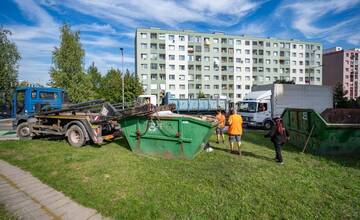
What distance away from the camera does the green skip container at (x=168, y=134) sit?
6742 millimetres

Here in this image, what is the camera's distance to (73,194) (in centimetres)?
430

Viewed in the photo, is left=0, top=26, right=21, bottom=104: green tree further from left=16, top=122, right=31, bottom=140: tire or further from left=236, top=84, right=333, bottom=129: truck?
left=236, top=84, right=333, bottom=129: truck

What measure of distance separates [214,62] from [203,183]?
184 feet

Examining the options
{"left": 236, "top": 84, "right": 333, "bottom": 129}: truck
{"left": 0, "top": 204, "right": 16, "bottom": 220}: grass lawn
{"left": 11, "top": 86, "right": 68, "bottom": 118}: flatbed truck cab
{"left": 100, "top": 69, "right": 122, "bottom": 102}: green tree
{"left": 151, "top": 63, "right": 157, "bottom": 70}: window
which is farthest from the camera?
{"left": 151, "top": 63, "right": 157, "bottom": 70}: window

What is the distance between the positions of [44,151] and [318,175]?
28.5 feet

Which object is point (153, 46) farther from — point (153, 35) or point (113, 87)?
point (113, 87)

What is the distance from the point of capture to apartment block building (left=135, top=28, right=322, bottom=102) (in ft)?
176

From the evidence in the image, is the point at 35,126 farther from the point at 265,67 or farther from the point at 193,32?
the point at 265,67

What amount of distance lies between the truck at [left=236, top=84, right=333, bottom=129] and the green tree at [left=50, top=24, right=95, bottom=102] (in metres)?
19.2

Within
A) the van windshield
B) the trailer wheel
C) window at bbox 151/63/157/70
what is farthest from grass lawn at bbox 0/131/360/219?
window at bbox 151/63/157/70

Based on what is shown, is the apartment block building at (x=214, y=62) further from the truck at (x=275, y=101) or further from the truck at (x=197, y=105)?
the truck at (x=275, y=101)

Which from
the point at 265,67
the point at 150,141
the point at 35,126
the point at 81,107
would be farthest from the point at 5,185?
the point at 265,67

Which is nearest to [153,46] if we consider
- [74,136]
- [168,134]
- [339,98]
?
[339,98]

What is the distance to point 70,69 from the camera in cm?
2803
